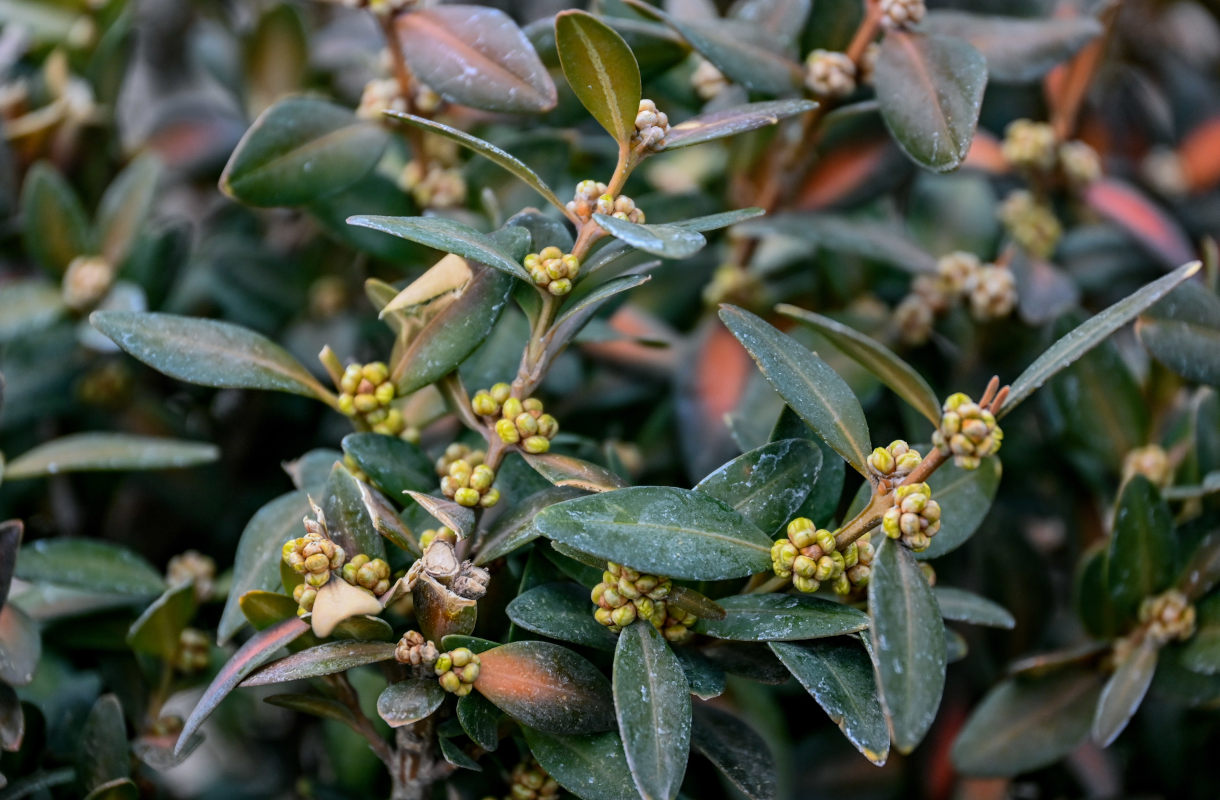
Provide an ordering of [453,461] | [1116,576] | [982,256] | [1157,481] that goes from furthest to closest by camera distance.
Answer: [982,256] → [1157,481] → [1116,576] → [453,461]

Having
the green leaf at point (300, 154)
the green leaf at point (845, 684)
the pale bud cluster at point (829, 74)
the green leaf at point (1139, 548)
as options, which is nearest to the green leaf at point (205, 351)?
the green leaf at point (300, 154)

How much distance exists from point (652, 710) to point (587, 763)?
0.09 m

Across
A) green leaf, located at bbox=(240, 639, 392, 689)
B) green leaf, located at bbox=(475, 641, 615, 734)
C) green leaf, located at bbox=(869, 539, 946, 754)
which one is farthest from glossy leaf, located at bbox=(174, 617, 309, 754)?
green leaf, located at bbox=(869, 539, 946, 754)

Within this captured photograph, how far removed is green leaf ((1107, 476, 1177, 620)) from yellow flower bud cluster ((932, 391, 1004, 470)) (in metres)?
0.26

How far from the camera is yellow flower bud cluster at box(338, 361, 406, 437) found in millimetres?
708

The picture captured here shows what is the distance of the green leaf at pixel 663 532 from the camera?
56cm

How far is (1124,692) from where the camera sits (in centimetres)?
79

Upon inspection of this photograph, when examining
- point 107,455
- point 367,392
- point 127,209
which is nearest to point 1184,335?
point 367,392

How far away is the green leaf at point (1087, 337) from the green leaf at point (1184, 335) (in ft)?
0.58

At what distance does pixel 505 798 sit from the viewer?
76cm

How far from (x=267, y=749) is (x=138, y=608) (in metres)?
0.38

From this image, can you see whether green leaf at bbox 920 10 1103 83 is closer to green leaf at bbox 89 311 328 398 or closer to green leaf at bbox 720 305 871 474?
green leaf at bbox 720 305 871 474

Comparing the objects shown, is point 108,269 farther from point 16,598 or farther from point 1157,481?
point 1157,481

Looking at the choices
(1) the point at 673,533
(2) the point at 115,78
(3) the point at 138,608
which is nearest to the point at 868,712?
(1) the point at 673,533
